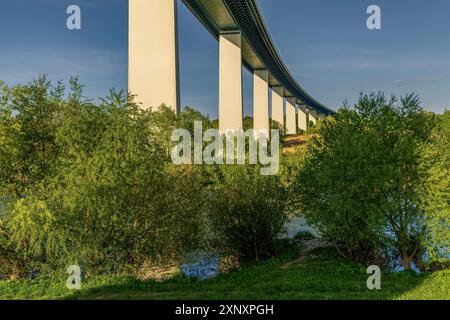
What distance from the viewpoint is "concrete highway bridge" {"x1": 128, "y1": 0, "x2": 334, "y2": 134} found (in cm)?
2897

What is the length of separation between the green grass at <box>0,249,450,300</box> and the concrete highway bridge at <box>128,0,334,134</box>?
1687 cm

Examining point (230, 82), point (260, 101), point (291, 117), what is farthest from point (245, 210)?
point (291, 117)

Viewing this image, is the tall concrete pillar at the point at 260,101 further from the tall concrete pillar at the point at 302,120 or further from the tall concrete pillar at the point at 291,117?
the tall concrete pillar at the point at 302,120

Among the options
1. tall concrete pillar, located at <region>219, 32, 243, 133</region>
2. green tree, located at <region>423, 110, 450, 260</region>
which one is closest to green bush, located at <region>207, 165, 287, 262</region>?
green tree, located at <region>423, 110, 450, 260</region>

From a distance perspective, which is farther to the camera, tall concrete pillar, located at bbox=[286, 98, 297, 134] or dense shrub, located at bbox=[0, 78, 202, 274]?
tall concrete pillar, located at bbox=[286, 98, 297, 134]

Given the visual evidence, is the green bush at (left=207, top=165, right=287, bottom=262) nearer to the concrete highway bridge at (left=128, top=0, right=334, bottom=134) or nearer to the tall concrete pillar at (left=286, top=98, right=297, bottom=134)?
the concrete highway bridge at (left=128, top=0, right=334, bottom=134)

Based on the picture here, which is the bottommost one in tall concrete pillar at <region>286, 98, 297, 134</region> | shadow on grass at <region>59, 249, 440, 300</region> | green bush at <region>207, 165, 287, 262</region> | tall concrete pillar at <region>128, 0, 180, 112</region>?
shadow on grass at <region>59, 249, 440, 300</region>

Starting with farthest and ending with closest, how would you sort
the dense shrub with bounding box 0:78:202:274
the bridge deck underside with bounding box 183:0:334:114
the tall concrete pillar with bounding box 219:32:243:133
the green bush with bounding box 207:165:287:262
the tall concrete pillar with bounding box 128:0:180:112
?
1. the tall concrete pillar with bounding box 219:32:243:133
2. the bridge deck underside with bounding box 183:0:334:114
3. the tall concrete pillar with bounding box 128:0:180:112
4. the green bush with bounding box 207:165:287:262
5. the dense shrub with bounding box 0:78:202:274

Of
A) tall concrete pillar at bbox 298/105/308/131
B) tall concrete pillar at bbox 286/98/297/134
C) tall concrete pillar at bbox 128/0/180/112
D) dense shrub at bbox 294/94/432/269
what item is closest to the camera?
dense shrub at bbox 294/94/432/269
